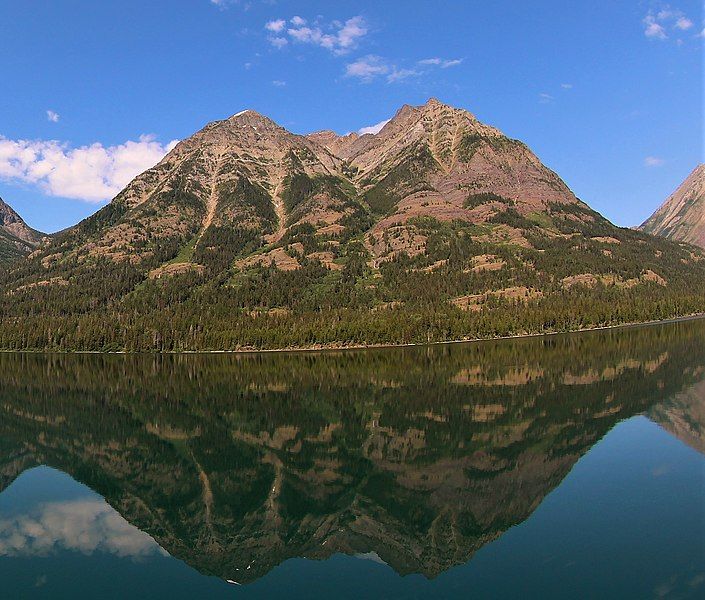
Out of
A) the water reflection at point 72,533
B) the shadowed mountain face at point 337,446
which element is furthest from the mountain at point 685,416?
the water reflection at point 72,533

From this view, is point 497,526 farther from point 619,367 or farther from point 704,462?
point 619,367

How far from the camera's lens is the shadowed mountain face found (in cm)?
4784

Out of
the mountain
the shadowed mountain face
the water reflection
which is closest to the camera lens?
the water reflection

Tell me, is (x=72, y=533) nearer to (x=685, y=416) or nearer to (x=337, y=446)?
(x=337, y=446)

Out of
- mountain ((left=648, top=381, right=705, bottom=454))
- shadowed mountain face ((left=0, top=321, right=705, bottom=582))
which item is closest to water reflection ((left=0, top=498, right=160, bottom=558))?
shadowed mountain face ((left=0, top=321, right=705, bottom=582))

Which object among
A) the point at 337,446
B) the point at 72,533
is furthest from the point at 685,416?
the point at 72,533

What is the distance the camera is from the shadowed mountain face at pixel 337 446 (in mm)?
47844

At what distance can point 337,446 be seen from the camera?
249 ft

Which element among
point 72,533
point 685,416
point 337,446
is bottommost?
point 72,533

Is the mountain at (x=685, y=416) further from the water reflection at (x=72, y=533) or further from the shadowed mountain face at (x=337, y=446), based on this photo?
the water reflection at (x=72, y=533)

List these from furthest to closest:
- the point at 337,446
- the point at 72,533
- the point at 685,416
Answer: the point at 685,416 < the point at 337,446 < the point at 72,533

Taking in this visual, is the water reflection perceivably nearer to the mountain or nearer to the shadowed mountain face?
the shadowed mountain face

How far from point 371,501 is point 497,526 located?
13214mm

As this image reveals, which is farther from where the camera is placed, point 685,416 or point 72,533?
point 685,416
